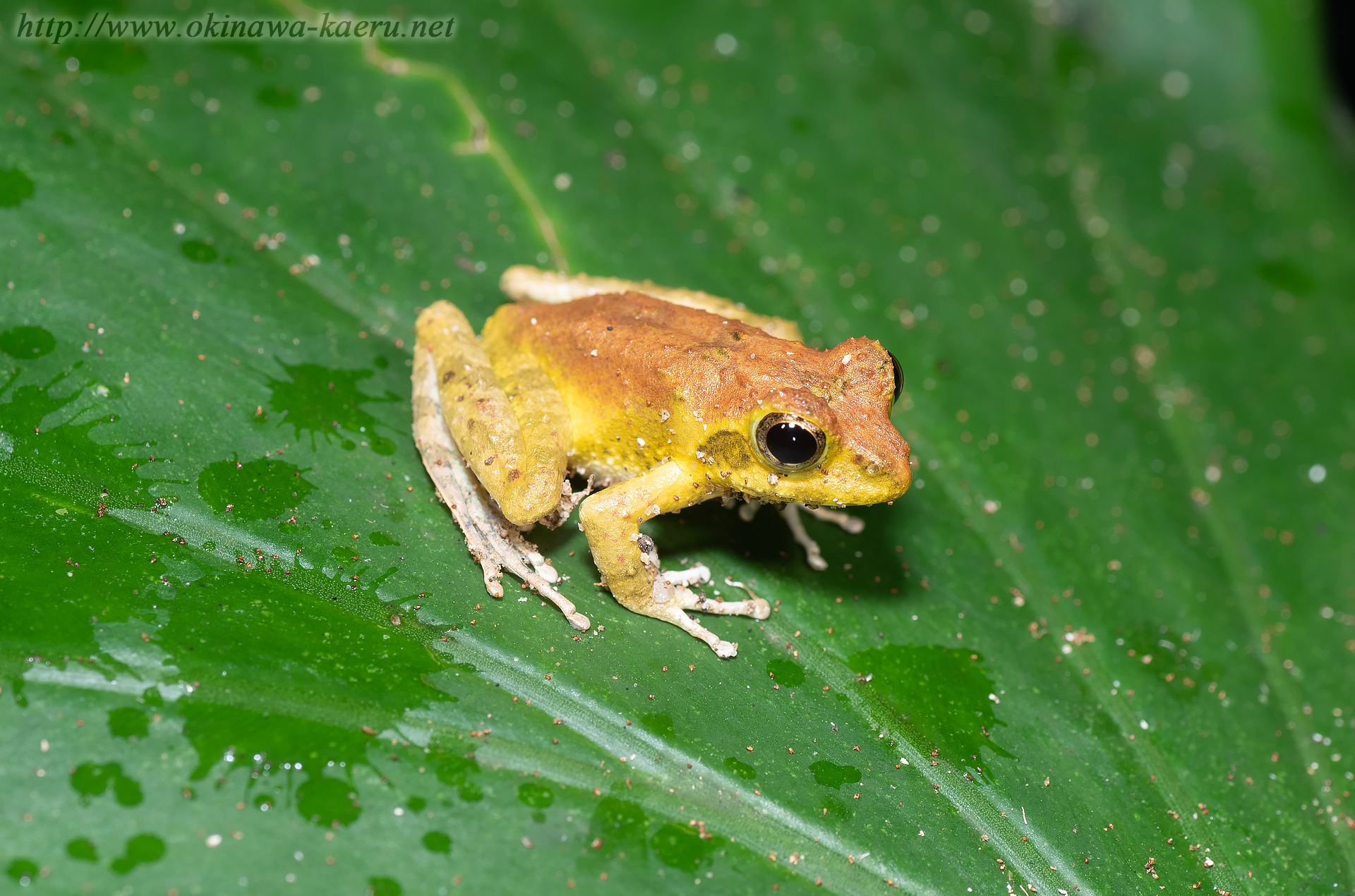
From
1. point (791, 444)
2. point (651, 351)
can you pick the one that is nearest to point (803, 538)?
point (791, 444)

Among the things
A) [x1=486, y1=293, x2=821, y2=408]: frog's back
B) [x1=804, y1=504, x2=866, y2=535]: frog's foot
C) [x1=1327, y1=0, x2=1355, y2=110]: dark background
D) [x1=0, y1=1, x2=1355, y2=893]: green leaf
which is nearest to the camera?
[x1=0, y1=1, x2=1355, y2=893]: green leaf

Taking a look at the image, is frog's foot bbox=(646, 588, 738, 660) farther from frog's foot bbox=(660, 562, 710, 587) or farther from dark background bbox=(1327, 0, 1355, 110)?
dark background bbox=(1327, 0, 1355, 110)

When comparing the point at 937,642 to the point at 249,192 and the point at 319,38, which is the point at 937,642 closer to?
the point at 249,192

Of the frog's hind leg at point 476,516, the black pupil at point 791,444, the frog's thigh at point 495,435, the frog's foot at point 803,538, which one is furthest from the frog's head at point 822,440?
the frog's hind leg at point 476,516

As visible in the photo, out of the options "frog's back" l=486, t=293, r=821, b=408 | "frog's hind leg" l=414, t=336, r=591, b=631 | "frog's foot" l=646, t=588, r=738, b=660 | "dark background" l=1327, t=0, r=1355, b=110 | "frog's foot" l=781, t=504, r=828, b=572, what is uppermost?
"dark background" l=1327, t=0, r=1355, b=110

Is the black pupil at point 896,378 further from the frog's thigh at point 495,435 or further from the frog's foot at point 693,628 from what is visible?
the frog's thigh at point 495,435

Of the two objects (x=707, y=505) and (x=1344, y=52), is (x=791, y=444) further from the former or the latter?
(x=1344, y=52)

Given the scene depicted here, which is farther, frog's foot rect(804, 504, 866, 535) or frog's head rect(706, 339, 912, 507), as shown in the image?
frog's foot rect(804, 504, 866, 535)

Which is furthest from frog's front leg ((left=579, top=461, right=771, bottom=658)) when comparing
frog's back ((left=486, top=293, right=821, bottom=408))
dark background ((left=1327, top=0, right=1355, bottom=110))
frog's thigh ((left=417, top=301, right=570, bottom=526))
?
dark background ((left=1327, top=0, right=1355, bottom=110))
